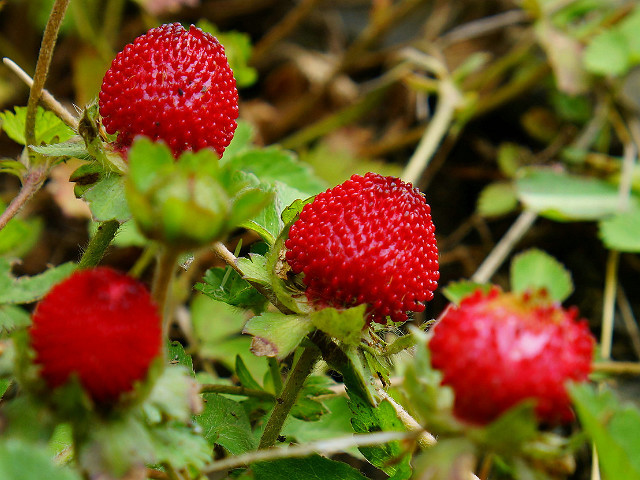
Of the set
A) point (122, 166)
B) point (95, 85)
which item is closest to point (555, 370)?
point (122, 166)

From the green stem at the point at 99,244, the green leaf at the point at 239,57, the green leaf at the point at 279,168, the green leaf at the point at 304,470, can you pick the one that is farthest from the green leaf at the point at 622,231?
the green stem at the point at 99,244

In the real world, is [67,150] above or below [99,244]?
above

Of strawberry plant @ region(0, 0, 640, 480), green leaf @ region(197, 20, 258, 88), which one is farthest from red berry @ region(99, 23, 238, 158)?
green leaf @ region(197, 20, 258, 88)

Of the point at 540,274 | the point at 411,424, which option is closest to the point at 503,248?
the point at 540,274

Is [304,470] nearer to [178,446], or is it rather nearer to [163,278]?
[178,446]

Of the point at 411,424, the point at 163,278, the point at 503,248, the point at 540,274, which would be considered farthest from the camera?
the point at 503,248

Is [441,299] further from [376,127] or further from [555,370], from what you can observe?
[555,370]
